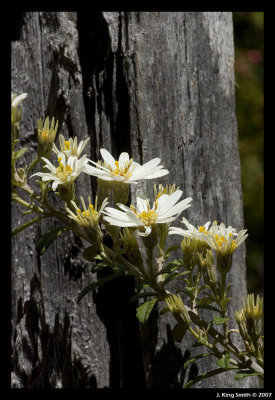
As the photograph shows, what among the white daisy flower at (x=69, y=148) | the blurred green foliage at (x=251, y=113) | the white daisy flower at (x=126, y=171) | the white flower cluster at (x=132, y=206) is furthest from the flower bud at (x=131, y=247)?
the blurred green foliage at (x=251, y=113)

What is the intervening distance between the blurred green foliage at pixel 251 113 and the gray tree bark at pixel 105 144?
2.05m

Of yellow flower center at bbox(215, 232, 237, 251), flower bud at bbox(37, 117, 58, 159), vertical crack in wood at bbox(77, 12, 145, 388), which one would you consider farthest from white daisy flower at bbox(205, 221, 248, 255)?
flower bud at bbox(37, 117, 58, 159)

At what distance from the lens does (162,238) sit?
148 cm

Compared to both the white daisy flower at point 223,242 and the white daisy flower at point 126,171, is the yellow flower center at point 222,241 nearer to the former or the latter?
the white daisy flower at point 223,242

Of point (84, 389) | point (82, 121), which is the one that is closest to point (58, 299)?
point (84, 389)

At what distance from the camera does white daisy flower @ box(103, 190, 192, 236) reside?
1.35 metres

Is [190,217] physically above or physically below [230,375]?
above

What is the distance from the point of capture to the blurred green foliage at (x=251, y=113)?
3.76m
